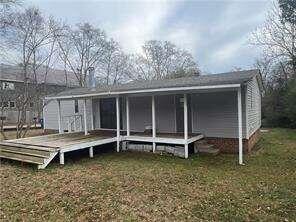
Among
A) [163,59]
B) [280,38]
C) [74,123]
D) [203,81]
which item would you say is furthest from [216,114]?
[163,59]

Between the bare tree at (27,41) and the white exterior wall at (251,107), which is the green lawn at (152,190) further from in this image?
the bare tree at (27,41)

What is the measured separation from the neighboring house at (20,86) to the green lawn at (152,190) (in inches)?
482

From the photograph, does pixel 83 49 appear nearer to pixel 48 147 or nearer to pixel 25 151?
pixel 25 151

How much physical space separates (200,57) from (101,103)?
24.2 meters

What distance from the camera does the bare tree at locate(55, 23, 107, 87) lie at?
101 ft

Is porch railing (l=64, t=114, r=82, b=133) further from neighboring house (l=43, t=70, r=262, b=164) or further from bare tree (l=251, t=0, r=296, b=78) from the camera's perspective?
bare tree (l=251, t=0, r=296, b=78)

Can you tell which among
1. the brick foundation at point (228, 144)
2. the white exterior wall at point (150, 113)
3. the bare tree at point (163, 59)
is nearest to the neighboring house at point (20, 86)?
the white exterior wall at point (150, 113)

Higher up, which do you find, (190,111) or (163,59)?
(163,59)

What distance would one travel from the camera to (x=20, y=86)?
2155 cm

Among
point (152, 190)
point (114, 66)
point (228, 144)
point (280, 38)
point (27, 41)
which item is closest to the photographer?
point (152, 190)

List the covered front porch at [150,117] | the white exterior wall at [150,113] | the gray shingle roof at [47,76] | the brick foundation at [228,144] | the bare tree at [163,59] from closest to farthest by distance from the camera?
1. the brick foundation at [228,144]
2. the covered front porch at [150,117]
3. the white exterior wall at [150,113]
4. the gray shingle roof at [47,76]
5. the bare tree at [163,59]

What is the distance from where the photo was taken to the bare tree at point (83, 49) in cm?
3091

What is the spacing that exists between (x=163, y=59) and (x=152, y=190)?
103 ft

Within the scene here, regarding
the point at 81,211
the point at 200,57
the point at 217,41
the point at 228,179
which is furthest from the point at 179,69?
the point at 81,211
